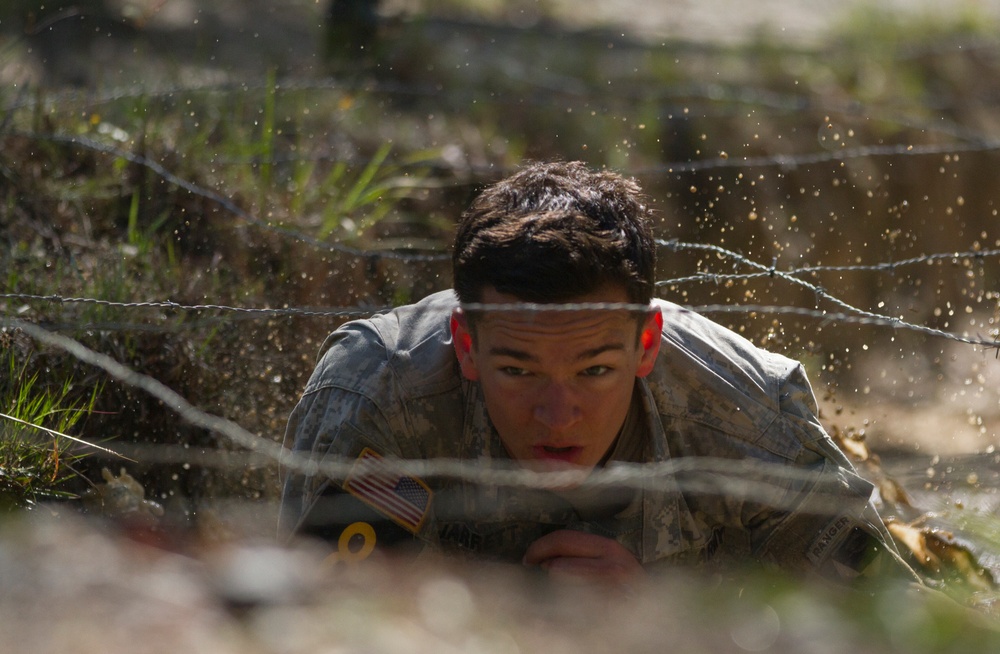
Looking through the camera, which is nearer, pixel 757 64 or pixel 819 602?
pixel 819 602

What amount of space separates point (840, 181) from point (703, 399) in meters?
4.37

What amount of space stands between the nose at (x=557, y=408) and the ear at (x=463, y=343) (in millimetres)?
213

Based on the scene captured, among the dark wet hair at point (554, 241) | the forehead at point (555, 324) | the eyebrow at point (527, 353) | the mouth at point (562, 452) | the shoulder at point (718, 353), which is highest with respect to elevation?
the dark wet hair at point (554, 241)

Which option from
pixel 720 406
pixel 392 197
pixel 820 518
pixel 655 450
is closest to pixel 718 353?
pixel 720 406

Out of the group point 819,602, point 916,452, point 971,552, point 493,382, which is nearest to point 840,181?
point 916,452

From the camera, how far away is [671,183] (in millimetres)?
6012

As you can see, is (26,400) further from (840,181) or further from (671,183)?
(840,181)

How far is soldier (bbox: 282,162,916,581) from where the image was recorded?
2500 millimetres

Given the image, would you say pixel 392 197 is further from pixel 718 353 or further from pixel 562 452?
pixel 562 452

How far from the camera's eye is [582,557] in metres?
2.59

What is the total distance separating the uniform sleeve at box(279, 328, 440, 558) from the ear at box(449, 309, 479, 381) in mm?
178

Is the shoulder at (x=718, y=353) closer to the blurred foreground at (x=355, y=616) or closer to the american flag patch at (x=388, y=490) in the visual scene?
the american flag patch at (x=388, y=490)

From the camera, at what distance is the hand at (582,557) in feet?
8.33

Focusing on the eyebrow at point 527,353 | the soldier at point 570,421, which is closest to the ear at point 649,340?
the soldier at point 570,421
